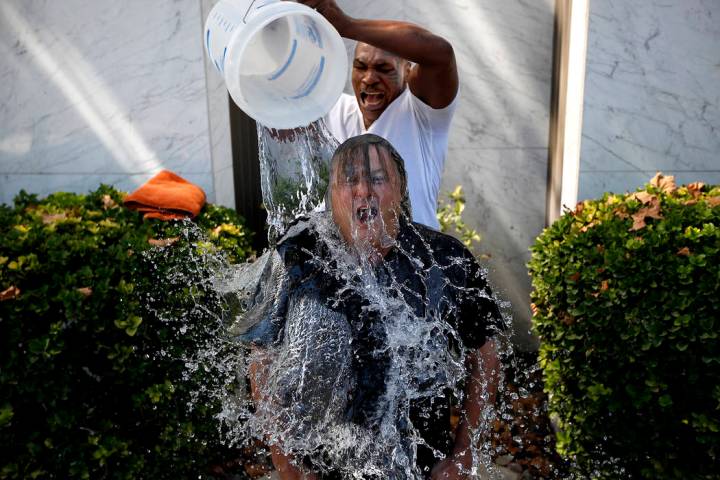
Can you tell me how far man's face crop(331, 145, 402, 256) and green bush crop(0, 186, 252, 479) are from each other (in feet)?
4.47

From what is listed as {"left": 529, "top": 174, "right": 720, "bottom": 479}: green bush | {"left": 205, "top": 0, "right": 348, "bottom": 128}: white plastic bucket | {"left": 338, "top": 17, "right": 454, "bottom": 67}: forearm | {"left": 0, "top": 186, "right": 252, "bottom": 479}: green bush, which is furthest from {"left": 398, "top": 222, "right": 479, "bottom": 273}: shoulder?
{"left": 0, "top": 186, "right": 252, "bottom": 479}: green bush

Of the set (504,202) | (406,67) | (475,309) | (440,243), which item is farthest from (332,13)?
(504,202)

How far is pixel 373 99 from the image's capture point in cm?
265

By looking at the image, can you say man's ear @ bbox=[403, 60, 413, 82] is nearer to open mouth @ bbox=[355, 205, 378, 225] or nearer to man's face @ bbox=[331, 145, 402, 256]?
man's face @ bbox=[331, 145, 402, 256]

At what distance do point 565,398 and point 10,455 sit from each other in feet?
8.38

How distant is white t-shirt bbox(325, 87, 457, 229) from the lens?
100 inches

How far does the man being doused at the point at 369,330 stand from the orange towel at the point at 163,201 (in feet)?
5.96

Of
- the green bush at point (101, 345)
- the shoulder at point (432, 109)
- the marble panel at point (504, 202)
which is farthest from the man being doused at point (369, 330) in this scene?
the marble panel at point (504, 202)

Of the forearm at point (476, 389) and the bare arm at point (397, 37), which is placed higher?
the bare arm at point (397, 37)

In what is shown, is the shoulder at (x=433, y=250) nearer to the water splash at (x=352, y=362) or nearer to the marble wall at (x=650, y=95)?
the water splash at (x=352, y=362)

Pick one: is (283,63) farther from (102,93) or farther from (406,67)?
(102,93)

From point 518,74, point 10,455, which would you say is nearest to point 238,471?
point 10,455

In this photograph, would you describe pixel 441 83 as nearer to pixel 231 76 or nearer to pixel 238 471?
pixel 231 76

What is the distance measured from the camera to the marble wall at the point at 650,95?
3.82 metres
